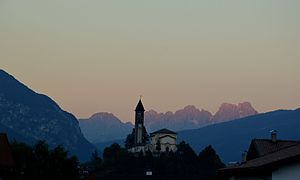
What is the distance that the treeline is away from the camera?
155625 millimetres

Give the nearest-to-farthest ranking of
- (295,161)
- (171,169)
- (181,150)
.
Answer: (295,161) → (171,169) → (181,150)

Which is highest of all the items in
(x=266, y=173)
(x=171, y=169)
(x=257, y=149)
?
(x=171, y=169)

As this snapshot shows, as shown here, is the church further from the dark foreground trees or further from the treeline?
the dark foreground trees

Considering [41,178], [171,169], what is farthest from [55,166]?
[171,169]

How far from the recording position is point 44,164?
50.3 m

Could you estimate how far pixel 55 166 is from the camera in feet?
165

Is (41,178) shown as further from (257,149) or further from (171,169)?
(171,169)

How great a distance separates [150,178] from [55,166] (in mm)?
101822

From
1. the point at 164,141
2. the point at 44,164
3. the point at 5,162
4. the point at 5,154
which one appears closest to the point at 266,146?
the point at 5,162

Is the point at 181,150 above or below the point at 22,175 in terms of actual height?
above

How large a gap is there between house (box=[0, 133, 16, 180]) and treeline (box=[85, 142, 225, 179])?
108 metres

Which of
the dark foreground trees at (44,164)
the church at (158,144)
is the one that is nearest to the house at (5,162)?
the dark foreground trees at (44,164)

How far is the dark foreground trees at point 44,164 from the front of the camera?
163 ft

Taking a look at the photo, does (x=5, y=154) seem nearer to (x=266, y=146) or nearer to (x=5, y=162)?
(x=5, y=162)
